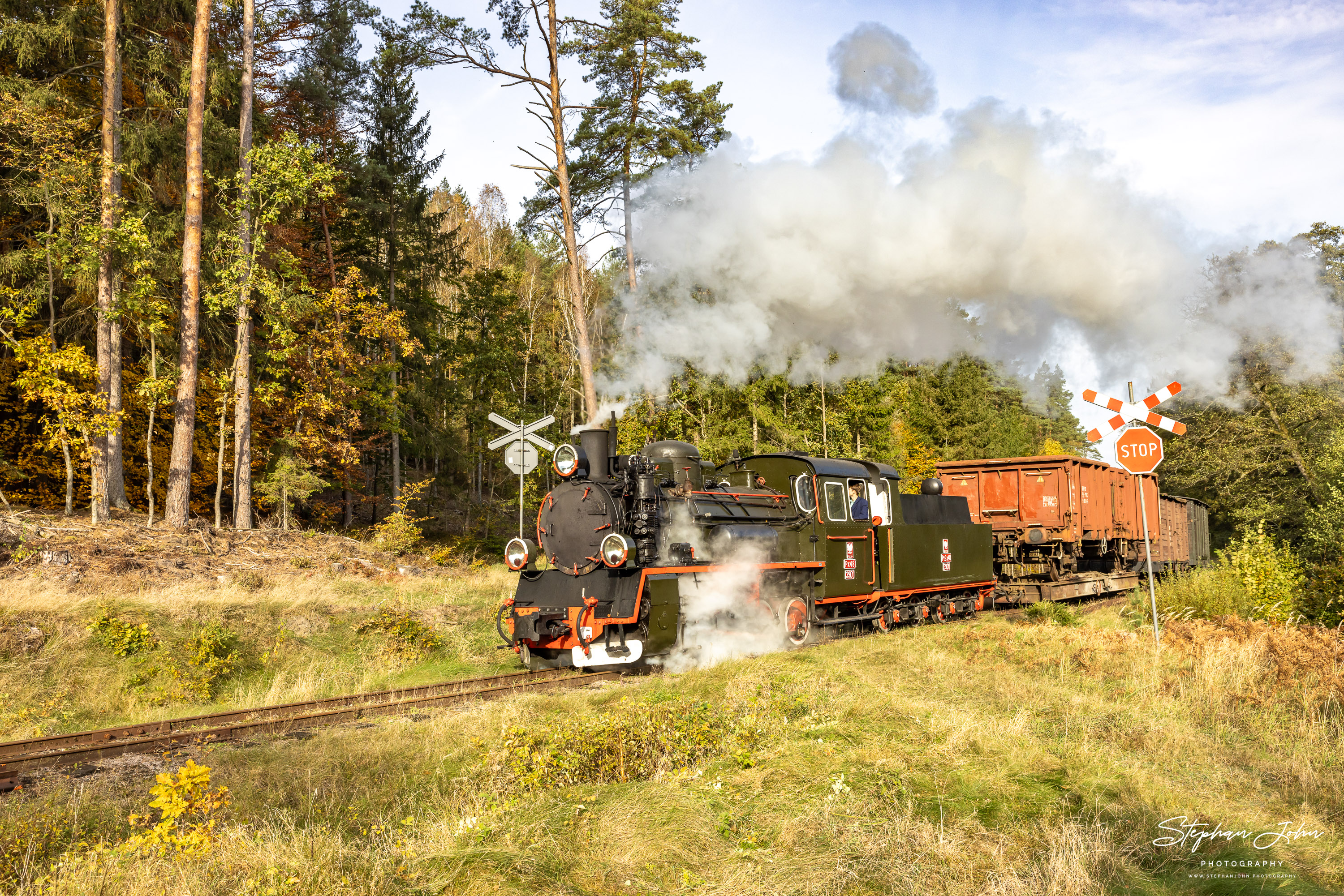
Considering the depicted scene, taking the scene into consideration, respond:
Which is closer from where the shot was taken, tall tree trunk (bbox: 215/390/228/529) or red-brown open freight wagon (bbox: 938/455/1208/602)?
red-brown open freight wagon (bbox: 938/455/1208/602)

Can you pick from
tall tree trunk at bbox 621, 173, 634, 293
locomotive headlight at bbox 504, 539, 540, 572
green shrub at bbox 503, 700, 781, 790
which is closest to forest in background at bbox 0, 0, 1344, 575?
tall tree trunk at bbox 621, 173, 634, 293

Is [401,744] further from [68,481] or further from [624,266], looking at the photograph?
[624,266]

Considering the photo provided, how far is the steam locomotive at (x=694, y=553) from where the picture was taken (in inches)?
388

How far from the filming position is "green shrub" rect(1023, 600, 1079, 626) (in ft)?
45.2

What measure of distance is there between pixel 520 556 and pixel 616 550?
1468 millimetres

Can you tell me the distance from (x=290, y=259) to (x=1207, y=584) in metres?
19.6

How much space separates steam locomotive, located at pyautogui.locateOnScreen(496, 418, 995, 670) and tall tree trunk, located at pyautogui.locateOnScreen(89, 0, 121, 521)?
915 cm

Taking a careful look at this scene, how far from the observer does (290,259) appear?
19391 mm

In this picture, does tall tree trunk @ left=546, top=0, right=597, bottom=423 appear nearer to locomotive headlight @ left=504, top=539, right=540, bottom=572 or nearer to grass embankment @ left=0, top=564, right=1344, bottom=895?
locomotive headlight @ left=504, top=539, right=540, bottom=572

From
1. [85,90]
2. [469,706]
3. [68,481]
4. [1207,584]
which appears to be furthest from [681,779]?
[85,90]

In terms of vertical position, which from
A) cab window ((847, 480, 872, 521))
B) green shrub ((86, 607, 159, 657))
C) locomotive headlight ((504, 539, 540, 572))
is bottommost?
green shrub ((86, 607, 159, 657))

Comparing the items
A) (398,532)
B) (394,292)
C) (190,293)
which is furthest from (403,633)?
(394,292)

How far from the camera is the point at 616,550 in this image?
9.66 metres

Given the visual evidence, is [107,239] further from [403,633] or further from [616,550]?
[616,550]
